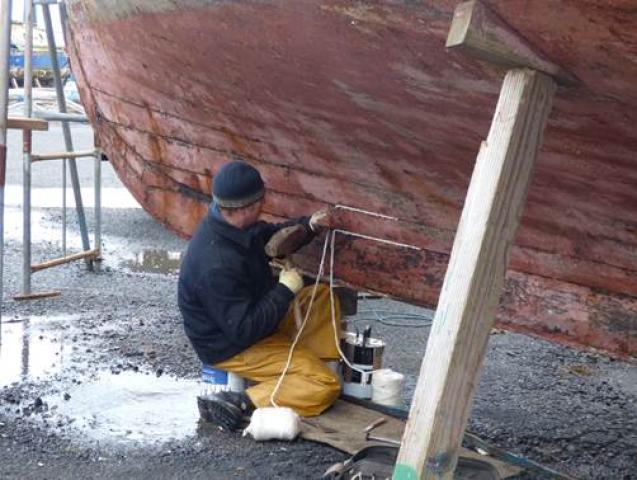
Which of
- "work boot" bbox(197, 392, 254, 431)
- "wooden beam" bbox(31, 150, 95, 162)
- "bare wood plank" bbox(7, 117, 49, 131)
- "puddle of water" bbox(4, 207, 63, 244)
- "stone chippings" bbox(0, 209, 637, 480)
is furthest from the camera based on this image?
"puddle of water" bbox(4, 207, 63, 244)

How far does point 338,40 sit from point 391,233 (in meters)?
1.16

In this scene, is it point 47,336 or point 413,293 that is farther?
point 47,336

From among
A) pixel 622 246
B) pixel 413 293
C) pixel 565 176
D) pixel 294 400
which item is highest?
pixel 565 176

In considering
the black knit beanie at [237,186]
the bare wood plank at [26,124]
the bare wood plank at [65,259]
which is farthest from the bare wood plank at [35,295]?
the black knit beanie at [237,186]

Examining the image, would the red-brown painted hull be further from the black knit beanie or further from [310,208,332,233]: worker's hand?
the black knit beanie

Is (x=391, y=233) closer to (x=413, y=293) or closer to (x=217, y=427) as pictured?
(x=413, y=293)

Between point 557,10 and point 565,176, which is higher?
point 557,10

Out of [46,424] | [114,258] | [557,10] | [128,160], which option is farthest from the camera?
[114,258]

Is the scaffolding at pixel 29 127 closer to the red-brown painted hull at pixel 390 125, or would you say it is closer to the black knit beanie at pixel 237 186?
the red-brown painted hull at pixel 390 125

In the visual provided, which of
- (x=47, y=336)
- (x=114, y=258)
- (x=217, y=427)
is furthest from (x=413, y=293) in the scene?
(x=114, y=258)

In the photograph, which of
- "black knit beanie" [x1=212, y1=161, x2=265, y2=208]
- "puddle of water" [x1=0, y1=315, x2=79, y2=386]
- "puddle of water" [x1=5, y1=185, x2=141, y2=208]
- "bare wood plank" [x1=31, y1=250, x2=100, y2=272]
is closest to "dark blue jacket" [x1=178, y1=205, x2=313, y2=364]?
"black knit beanie" [x1=212, y1=161, x2=265, y2=208]

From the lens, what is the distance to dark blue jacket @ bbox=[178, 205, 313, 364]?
3.65 m

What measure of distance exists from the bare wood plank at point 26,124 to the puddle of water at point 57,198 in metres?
4.25

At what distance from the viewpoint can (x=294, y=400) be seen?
3762mm
